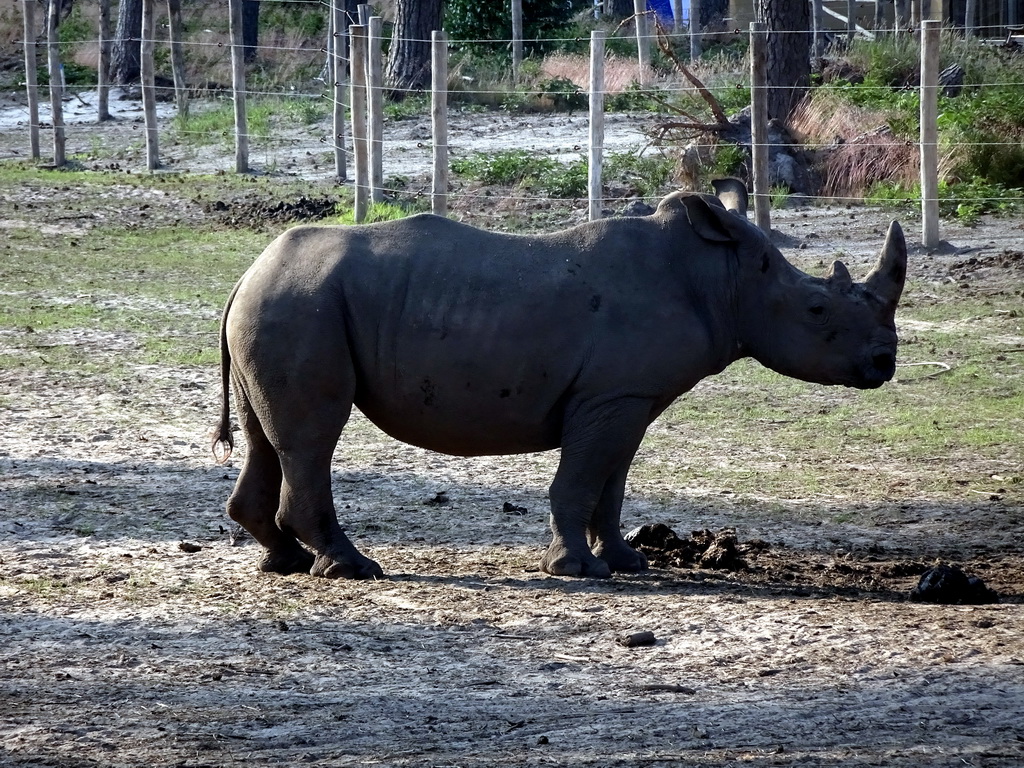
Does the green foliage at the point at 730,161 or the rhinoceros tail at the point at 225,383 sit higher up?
the green foliage at the point at 730,161

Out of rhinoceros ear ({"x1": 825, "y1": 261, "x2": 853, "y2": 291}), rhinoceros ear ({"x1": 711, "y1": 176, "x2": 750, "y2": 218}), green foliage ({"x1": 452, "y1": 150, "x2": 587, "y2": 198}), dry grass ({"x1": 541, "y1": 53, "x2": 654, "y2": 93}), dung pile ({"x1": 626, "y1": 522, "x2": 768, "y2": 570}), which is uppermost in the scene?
dry grass ({"x1": 541, "y1": 53, "x2": 654, "y2": 93})

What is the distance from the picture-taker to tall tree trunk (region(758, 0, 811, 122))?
67.9 feet

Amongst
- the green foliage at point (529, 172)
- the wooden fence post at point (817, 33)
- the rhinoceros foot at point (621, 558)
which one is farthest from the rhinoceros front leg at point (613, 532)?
the wooden fence post at point (817, 33)

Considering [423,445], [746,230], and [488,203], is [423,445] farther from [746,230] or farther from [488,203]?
[488,203]

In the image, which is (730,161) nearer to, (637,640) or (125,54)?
(637,640)

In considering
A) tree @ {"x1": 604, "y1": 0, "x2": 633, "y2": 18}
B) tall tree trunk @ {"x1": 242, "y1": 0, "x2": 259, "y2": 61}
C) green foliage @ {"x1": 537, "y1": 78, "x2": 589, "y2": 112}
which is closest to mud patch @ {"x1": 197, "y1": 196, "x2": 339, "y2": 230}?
green foliage @ {"x1": 537, "y1": 78, "x2": 589, "y2": 112}

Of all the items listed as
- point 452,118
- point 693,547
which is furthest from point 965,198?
point 693,547

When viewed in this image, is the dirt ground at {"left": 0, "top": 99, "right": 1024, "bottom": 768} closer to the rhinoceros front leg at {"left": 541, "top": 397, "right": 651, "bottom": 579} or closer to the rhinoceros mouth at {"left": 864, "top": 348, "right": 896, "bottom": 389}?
the rhinoceros front leg at {"left": 541, "top": 397, "right": 651, "bottom": 579}

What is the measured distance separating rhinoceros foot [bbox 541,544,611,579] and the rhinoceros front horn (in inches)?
74.5

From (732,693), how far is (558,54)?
1125 inches

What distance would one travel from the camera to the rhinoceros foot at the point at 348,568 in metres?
7.48

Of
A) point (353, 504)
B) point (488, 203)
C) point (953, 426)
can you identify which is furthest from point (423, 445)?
point (488, 203)

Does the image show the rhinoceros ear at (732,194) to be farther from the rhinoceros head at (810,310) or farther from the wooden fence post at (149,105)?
the wooden fence post at (149,105)

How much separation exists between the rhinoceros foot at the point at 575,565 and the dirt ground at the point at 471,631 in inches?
6.3
